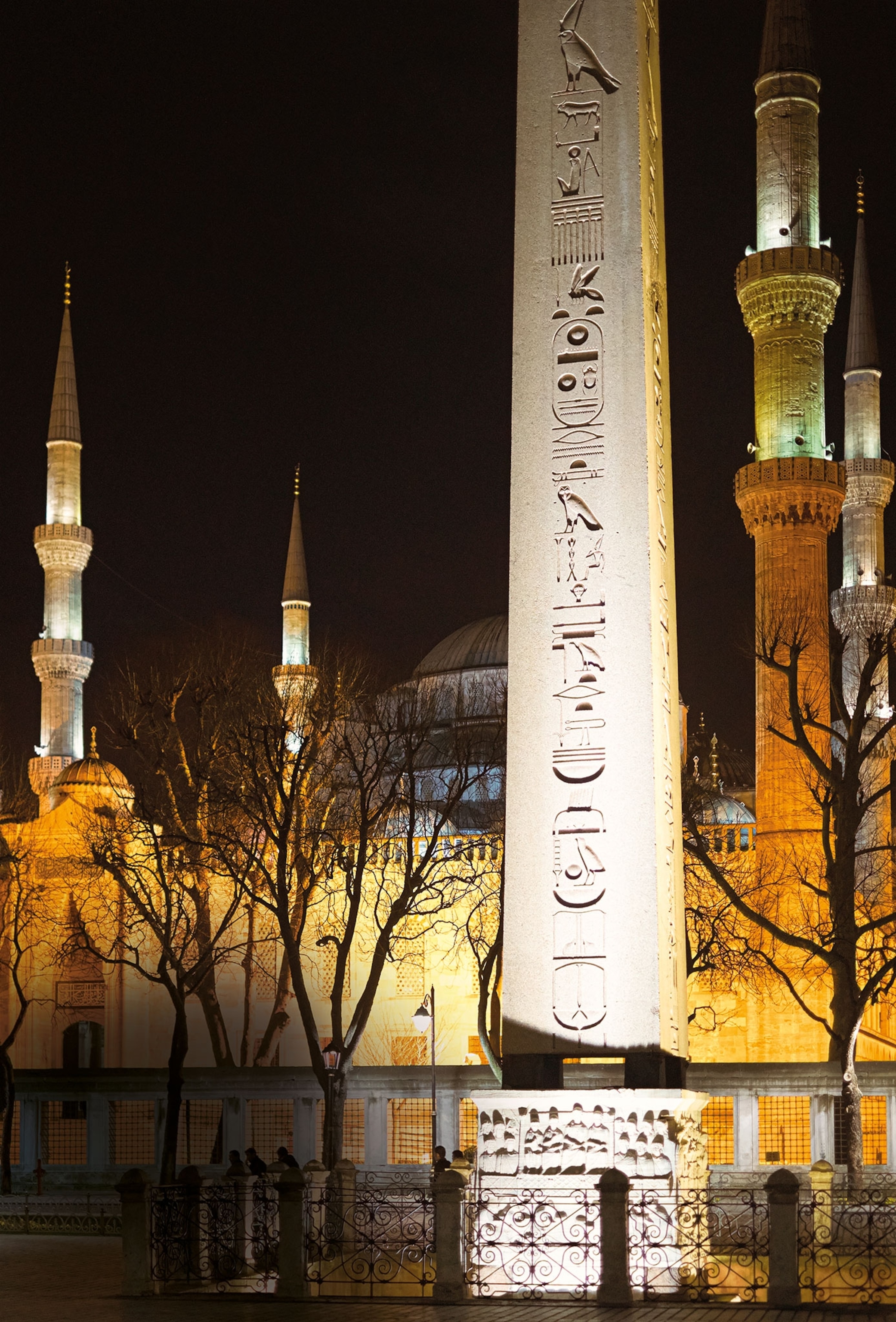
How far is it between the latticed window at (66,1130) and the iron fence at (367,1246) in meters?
9.98

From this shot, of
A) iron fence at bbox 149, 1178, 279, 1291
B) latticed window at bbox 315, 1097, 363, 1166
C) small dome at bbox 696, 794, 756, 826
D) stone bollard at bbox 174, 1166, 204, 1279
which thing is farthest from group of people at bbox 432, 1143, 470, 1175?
small dome at bbox 696, 794, 756, 826

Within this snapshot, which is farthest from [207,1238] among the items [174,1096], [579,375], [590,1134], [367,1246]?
[174,1096]

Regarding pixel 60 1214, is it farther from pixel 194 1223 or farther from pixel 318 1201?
pixel 318 1201

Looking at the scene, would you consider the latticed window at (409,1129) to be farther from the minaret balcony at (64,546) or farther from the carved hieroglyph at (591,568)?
the minaret balcony at (64,546)

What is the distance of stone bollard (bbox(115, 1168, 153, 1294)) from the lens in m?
12.3

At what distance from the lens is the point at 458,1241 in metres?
11.0

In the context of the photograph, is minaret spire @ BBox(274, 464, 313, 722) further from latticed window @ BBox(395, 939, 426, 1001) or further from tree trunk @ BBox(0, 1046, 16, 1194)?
tree trunk @ BBox(0, 1046, 16, 1194)

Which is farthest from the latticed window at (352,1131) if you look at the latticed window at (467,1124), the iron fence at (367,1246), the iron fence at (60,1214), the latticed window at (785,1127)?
the iron fence at (367,1246)

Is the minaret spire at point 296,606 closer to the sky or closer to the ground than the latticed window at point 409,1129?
closer to the sky

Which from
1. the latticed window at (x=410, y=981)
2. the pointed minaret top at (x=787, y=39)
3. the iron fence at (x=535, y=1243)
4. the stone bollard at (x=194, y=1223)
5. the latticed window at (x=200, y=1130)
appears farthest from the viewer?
the pointed minaret top at (x=787, y=39)

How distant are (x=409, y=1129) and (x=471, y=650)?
130 ft

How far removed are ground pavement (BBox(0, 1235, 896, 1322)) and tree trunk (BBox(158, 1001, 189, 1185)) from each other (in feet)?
32.9

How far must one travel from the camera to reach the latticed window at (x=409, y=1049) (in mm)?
38625

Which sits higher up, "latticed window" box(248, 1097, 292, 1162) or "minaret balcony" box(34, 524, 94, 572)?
"minaret balcony" box(34, 524, 94, 572)
